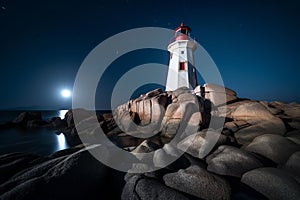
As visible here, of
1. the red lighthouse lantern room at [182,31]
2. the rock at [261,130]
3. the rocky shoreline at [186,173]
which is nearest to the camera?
the rocky shoreline at [186,173]

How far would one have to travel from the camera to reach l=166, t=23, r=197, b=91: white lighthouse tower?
18.5m

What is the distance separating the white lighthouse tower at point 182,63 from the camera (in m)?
18.5

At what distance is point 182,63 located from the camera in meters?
18.8

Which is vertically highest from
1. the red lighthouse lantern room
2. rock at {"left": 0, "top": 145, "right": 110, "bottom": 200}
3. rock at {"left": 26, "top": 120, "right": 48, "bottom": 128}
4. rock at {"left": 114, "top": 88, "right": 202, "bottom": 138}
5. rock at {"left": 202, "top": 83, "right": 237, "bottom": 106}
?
the red lighthouse lantern room

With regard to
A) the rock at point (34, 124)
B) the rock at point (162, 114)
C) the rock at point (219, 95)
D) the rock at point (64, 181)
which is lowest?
the rock at point (34, 124)

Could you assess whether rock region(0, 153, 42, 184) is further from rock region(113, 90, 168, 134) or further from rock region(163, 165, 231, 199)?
rock region(113, 90, 168, 134)

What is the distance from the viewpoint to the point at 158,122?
531 inches

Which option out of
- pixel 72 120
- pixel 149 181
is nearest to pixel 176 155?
pixel 149 181

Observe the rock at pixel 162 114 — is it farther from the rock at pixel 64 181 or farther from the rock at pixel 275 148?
the rock at pixel 64 181

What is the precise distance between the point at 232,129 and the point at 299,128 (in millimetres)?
3824

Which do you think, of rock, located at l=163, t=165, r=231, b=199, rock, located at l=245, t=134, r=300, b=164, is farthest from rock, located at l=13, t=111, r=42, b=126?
rock, located at l=245, t=134, r=300, b=164

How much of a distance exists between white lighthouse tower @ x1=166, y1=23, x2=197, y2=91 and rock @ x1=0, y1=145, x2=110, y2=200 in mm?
15519

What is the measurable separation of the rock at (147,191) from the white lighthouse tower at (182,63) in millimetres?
15605

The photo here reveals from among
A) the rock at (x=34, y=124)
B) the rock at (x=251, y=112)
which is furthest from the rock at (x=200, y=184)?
the rock at (x=34, y=124)
